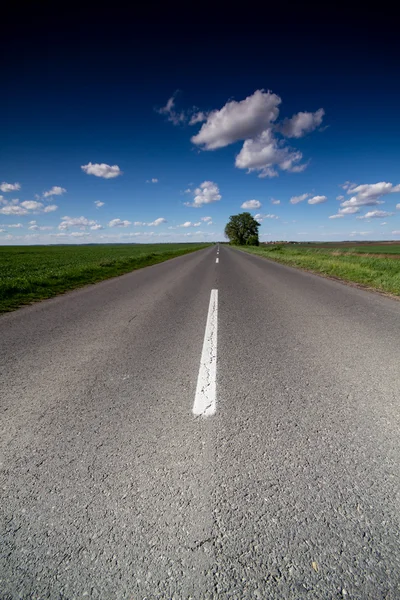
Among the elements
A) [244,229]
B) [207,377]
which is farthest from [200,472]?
[244,229]

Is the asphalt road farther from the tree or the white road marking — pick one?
the tree

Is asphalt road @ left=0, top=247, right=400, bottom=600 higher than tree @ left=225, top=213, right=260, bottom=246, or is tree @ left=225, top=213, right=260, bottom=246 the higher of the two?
tree @ left=225, top=213, right=260, bottom=246

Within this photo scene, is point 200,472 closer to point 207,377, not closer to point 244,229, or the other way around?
point 207,377

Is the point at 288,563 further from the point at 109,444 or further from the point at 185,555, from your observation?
the point at 109,444

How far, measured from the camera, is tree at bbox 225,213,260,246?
81750mm

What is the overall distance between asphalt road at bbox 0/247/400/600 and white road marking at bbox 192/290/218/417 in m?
0.05

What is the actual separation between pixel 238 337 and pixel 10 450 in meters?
3.13

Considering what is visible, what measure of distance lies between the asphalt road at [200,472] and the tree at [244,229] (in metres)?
80.3

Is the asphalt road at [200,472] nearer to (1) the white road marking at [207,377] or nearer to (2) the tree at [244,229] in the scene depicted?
(1) the white road marking at [207,377]

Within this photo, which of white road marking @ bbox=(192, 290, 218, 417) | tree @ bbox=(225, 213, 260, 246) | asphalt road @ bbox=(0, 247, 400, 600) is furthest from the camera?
tree @ bbox=(225, 213, 260, 246)

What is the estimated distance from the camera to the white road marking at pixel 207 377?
8.12ft

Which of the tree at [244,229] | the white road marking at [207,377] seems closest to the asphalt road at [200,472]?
the white road marking at [207,377]

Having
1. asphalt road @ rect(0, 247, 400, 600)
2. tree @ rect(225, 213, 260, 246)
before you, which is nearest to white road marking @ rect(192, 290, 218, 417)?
asphalt road @ rect(0, 247, 400, 600)

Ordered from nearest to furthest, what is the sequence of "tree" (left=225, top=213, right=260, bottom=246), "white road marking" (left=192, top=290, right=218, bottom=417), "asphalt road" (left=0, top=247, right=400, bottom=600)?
"asphalt road" (left=0, top=247, right=400, bottom=600), "white road marking" (left=192, top=290, right=218, bottom=417), "tree" (left=225, top=213, right=260, bottom=246)
